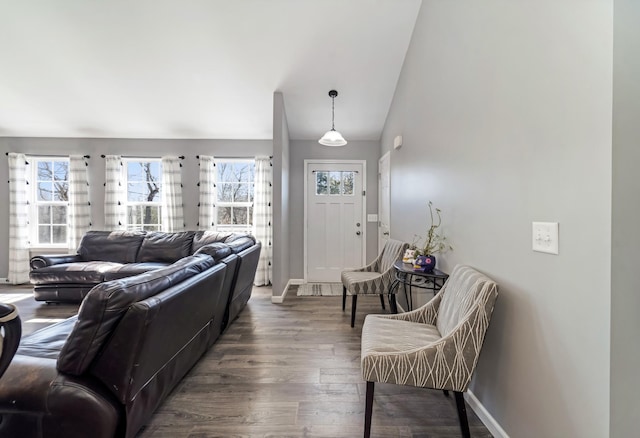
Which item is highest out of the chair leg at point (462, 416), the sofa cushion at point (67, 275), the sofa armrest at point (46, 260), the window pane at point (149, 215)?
the window pane at point (149, 215)

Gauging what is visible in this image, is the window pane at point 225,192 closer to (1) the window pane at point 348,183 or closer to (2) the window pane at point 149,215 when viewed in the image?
(2) the window pane at point 149,215

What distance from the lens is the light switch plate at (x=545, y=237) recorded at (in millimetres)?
1001

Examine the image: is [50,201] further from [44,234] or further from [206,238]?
[206,238]

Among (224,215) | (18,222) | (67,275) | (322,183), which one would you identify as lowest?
(67,275)

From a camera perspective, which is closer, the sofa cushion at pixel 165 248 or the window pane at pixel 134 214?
the sofa cushion at pixel 165 248

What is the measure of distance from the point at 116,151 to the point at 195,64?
2.42 m

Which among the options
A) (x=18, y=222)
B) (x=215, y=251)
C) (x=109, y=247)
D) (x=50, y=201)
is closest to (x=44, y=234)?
(x=18, y=222)

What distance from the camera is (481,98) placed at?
1466 millimetres

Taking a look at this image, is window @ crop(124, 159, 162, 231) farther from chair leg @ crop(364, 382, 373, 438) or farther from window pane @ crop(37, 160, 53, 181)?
chair leg @ crop(364, 382, 373, 438)

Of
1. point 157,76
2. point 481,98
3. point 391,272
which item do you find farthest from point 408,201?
point 157,76

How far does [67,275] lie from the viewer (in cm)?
312

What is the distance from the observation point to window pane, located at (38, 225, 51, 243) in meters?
4.21

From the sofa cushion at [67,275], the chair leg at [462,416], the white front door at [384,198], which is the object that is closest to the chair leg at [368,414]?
the chair leg at [462,416]

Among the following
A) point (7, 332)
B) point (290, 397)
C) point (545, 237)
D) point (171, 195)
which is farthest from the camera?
point (171, 195)
